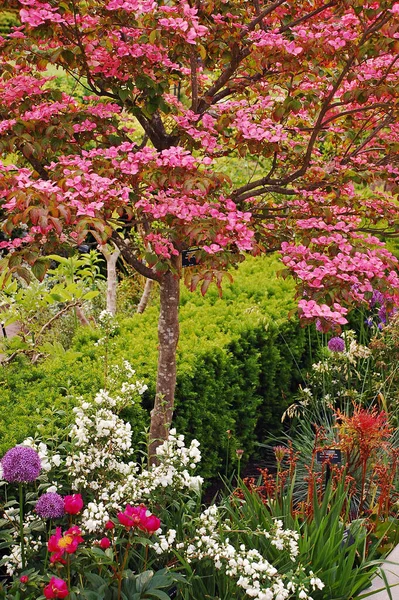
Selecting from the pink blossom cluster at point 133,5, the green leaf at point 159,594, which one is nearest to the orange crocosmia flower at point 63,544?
the green leaf at point 159,594

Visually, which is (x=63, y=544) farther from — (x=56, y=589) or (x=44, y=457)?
(x=44, y=457)

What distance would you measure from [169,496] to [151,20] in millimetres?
1794

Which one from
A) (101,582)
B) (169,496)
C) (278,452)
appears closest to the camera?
(101,582)

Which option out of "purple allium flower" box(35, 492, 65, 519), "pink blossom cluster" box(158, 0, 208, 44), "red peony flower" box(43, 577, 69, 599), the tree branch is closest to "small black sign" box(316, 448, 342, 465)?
the tree branch

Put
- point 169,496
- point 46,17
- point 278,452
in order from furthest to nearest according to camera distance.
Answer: point 278,452 → point 169,496 → point 46,17

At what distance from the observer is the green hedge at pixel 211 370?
369 cm

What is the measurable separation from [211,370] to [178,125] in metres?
1.54

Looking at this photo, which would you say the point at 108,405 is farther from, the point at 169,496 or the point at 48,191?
the point at 48,191

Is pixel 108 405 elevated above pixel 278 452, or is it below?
above

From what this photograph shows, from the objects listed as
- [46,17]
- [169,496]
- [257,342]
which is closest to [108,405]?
[169,496]

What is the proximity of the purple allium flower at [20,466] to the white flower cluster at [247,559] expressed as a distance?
530 millimetres

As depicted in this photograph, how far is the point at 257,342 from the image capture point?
4730 mm

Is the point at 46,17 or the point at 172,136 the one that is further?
the point at 172,136

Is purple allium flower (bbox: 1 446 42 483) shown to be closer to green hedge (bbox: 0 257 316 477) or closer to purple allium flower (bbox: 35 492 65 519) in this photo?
purple allium flower (bbox: 35 492 65 519)
